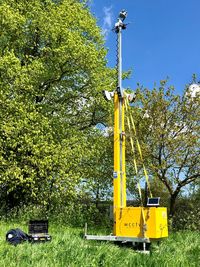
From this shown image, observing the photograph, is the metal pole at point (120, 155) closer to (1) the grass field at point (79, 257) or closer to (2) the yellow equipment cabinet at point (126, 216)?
(2) the yellow equipment cabinet at point (126, 216)

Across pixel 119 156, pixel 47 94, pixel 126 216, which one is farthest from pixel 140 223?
pixel 47 94

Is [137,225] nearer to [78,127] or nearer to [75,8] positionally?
[78,127]

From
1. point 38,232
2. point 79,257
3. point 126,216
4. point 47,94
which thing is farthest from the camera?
point 47,94

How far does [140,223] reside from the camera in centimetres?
1003

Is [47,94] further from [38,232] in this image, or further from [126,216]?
[126,216]

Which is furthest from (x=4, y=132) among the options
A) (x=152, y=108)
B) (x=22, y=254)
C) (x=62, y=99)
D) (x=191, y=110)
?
(x=22, y=254)

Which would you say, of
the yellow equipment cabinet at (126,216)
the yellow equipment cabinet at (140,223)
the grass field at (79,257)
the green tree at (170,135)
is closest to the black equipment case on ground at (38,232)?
the grass field at (79,257)

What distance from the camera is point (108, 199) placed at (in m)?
18.2

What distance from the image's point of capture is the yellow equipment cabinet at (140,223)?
9789 millimetres

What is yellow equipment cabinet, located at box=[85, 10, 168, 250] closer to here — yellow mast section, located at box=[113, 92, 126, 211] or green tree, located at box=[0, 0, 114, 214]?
yellow mast section, located at box=[113, 92, 126, 211]

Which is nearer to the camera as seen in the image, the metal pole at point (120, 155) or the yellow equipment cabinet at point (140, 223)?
the yellow equipment cabinet at point (140, 223)

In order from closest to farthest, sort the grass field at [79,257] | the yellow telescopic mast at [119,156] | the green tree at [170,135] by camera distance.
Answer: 1. the grass field at [79,257]
2. the yellow telescopic mast at [119,156]
3. the green tree at [170,135]

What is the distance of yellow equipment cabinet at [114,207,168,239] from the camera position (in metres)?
9.79

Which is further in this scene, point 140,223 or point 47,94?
point 47,94
